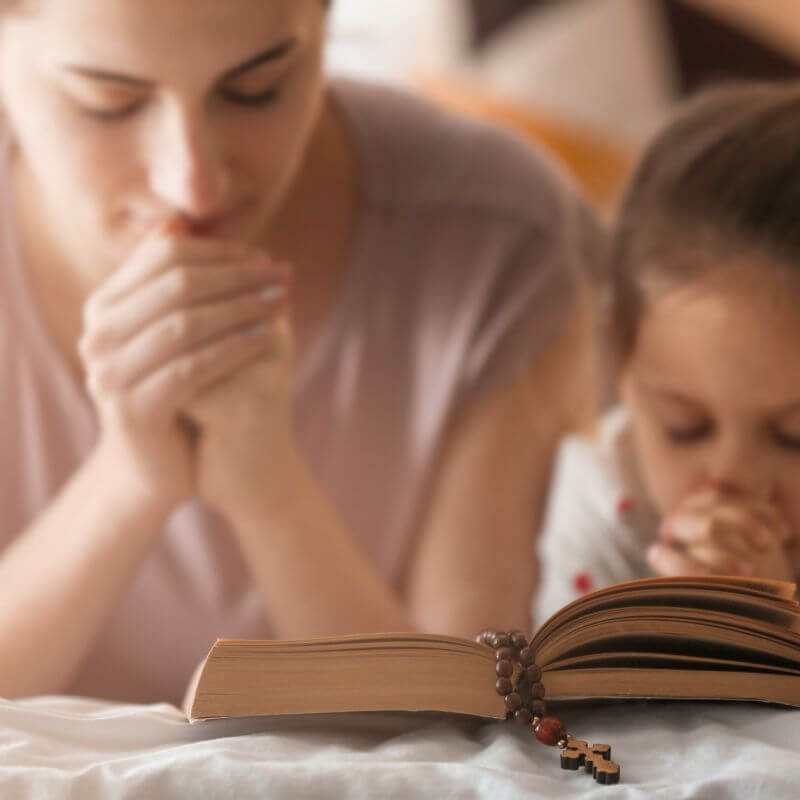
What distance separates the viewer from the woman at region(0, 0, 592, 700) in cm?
89

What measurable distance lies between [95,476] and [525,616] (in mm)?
440

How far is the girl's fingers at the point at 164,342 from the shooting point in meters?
0.92

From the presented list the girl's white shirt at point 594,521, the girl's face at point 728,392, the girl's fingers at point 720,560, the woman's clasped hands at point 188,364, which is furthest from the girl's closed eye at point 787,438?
the woman's clasped hands at point 188,364

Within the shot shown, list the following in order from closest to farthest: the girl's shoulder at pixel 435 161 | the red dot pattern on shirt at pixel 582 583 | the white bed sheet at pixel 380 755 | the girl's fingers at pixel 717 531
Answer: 1. the white bed sheet at pixel 380 755
2. the girl's fingers at pixel 717 531
3. the red dot pattern on shirt at pixel 582 583
4. the girl's shoulder at pixel 435 161

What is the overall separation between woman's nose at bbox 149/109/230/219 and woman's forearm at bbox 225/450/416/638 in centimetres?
24

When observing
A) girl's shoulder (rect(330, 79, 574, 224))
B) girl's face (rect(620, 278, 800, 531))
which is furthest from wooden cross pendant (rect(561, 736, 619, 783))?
girl's shoulder (rect(330, 79, 574, 224))

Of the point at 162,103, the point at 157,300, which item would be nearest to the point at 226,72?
the point at 162,103

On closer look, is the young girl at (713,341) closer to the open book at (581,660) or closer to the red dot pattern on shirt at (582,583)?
the red dot pattern on shirt at (582,583)

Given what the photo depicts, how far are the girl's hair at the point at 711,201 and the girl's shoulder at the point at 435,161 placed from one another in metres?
0.13

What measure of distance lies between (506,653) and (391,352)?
61cm

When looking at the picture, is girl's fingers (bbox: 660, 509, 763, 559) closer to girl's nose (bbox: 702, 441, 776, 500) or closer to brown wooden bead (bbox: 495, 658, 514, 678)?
girl's nose (bbox: 702, 441, 776, 500)

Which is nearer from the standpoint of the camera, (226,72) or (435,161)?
(226,72)

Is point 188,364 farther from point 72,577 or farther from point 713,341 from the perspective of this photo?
point 713,341

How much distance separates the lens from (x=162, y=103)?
0.86 meters
